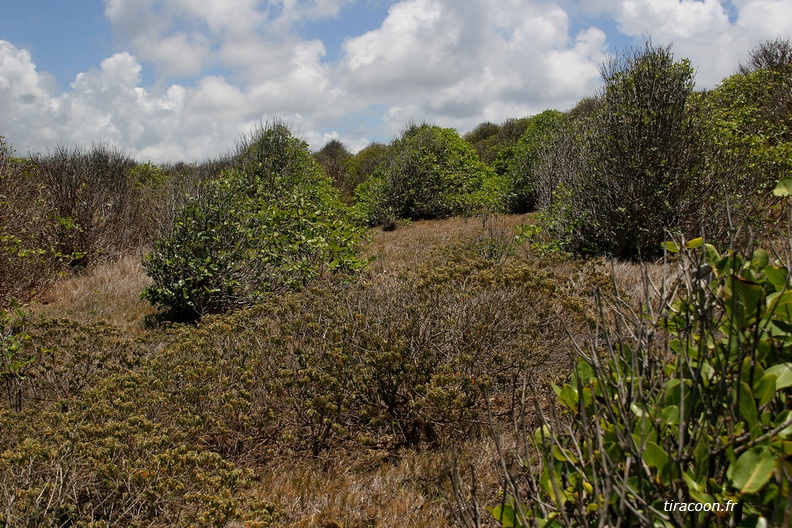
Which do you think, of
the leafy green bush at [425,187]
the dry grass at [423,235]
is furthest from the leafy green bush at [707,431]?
the leafy green bush at [425,187]

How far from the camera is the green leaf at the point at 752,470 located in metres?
0.90

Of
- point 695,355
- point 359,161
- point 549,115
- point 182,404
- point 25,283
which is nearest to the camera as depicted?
point 695,355

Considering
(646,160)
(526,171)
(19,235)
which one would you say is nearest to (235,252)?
(19,235)

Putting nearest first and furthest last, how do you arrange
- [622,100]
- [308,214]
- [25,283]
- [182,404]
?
[182,404] → [25,283] → [308,214] → [622,100]

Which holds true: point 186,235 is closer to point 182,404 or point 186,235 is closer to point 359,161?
point 182,404

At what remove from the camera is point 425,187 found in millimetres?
16375

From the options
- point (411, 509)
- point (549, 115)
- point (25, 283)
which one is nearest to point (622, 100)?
point (411, 509)

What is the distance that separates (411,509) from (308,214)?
4998mm

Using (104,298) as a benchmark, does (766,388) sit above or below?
above

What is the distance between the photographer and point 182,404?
3.31 m

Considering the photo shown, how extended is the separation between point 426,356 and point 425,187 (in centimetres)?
1331

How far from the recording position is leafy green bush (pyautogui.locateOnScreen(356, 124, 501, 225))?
635 inches

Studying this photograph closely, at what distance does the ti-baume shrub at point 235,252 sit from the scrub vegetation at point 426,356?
38 millimetres

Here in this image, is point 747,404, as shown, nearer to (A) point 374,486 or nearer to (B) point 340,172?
(A) point 374,486
